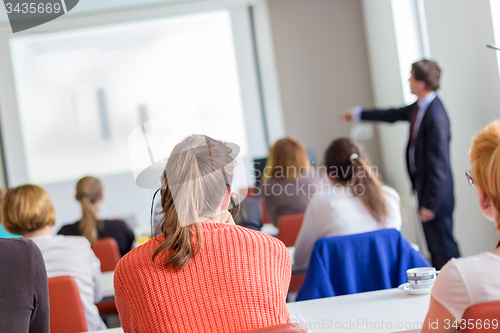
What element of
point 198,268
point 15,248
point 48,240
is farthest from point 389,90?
point 15,248

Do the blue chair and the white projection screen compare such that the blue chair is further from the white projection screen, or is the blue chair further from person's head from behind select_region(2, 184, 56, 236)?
the white projection screen

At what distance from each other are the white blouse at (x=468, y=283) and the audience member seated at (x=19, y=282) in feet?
2.78

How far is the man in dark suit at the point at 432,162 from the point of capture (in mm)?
2803

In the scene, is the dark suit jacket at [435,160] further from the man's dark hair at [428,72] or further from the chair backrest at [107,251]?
the chair backrest at [107,251]

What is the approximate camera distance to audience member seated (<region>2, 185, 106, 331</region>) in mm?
1984

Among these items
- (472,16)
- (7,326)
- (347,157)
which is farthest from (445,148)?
(7,326)

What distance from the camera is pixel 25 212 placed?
77.9 inches

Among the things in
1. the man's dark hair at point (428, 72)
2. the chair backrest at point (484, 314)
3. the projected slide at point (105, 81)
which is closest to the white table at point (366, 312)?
the chair backrest at point (484, 314)

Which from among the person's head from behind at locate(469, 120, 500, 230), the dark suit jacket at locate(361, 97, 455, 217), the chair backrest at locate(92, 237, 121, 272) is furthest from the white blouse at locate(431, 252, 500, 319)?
the chair backrest at locate(92, 237, 121, 272)

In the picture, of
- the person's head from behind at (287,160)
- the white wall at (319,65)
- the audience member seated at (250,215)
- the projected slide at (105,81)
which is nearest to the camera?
the audience member seated at (250,215)

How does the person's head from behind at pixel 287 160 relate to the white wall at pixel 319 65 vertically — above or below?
below

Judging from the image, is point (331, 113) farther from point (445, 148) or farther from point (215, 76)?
point (445, 148)

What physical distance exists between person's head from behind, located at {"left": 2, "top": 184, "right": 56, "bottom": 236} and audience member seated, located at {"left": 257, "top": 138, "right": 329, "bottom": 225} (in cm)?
139

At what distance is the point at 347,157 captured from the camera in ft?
7.11
